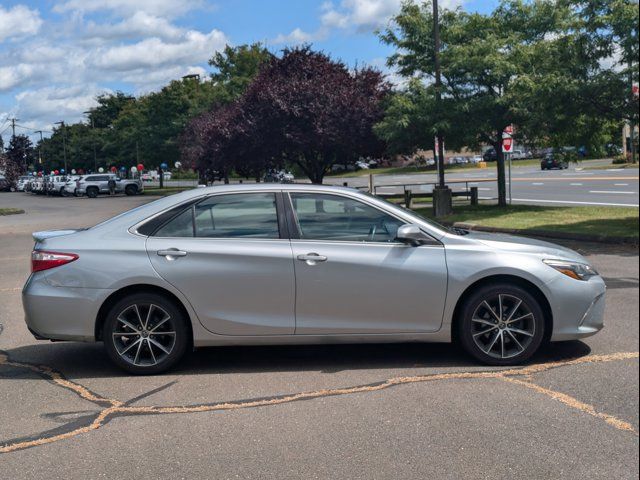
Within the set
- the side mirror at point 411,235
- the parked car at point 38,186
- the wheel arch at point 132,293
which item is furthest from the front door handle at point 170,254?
the parked car at point 38,186

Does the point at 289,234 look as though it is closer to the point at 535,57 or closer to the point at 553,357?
the point at 553,357

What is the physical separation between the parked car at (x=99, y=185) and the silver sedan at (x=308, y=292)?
51.9 meters

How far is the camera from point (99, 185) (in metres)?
55.7

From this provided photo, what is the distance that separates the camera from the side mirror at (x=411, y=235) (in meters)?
5.42

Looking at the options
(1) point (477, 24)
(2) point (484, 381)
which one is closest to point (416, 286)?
(2) point (484, 381)

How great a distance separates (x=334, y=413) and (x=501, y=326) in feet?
5.42

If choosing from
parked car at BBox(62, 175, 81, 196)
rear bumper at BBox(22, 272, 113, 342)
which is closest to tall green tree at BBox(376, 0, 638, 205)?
rear bumper at BBox(22, 272, 113, 342)

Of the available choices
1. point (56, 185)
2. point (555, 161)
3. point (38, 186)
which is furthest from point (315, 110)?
point (38, 186)

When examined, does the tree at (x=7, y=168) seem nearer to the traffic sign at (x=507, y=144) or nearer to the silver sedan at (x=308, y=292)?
the traffic sign at (x=507, y=144)

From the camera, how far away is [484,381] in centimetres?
522

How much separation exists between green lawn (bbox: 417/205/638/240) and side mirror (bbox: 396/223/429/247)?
274 inches

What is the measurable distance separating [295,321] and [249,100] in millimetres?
25201

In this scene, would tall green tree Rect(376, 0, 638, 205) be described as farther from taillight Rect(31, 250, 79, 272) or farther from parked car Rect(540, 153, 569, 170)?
taillight Rect(31, 250, 79, 272)

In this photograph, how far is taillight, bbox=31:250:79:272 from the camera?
A: 5574 millimetres
